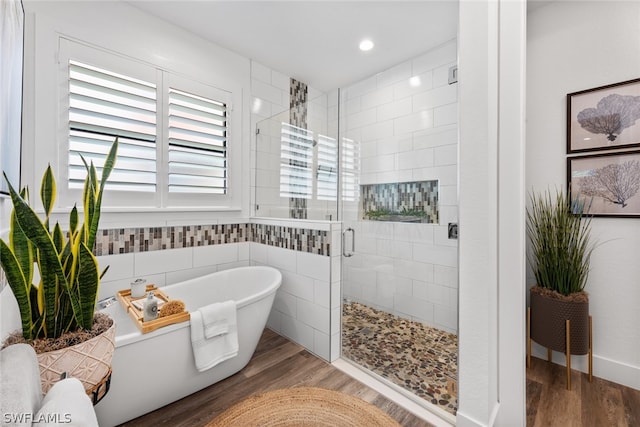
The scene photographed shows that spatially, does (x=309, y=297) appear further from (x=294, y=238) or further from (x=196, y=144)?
(x=196, y=144)

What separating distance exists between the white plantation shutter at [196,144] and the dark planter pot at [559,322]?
2.71 meters

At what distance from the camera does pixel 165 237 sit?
7.49 feet

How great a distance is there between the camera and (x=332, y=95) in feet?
7.58

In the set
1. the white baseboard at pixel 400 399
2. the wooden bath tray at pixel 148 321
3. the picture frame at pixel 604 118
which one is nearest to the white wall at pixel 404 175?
the white baseboard at pixel 400 399

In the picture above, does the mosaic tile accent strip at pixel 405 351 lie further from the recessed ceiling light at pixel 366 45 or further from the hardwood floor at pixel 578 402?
the recessed ceiling light at pixel 366 45

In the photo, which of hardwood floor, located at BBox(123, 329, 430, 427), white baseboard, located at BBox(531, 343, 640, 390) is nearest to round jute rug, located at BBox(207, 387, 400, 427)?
hardwood floor, located at BBox(123, 329, 430, 427)

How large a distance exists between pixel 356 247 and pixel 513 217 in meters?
1.15

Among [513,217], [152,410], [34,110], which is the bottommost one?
[152,410]

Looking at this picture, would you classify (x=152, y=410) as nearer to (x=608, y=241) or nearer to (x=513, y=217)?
(x=513, y=217)

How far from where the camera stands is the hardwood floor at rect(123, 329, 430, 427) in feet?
4.99

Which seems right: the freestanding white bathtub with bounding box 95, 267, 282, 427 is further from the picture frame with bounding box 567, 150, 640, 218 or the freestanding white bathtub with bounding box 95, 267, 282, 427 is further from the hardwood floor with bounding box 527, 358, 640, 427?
the picture frame with bounding box 567, 150, 640, 218

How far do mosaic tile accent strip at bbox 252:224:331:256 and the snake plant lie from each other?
1.36 m

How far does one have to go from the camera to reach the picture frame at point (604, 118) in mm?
1759

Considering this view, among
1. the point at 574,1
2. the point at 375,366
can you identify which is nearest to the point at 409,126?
the point at 574,1
